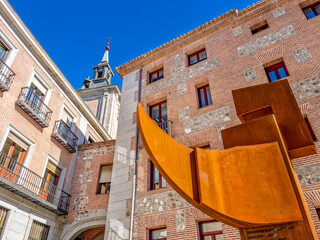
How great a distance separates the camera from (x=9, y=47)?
465 inches

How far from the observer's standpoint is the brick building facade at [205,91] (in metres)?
8.85

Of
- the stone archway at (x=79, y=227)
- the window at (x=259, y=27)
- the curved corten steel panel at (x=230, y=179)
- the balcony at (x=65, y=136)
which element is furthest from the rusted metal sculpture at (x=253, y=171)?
the balcony at (x=65, y=136)

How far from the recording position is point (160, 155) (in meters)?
3.07

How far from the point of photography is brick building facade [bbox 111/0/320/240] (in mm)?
8852

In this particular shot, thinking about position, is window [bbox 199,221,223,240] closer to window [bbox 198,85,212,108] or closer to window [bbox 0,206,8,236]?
window [bbox 198,85,212,108]

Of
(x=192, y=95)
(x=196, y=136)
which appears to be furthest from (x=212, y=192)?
(x=192, y=95)

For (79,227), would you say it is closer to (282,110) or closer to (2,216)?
(2,216)

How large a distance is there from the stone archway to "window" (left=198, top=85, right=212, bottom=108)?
22.5ft

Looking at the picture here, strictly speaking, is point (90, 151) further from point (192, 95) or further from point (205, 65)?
point (205, 65)

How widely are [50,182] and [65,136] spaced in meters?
2.85

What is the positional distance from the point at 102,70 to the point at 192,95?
32.5 meters

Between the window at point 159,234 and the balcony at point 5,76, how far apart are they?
27.8 feet

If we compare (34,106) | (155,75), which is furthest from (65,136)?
(155,75)

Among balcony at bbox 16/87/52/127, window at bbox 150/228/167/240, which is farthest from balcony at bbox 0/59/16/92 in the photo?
window at bbox 150/228/167/240
